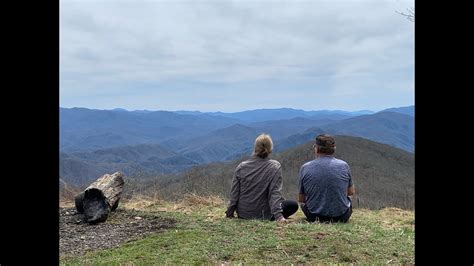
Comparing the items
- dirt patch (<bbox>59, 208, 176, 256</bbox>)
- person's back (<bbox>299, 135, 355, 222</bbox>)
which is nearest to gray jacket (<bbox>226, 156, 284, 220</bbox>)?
→ person's back (<bbox>299, 135, 355, 222</bbox>)

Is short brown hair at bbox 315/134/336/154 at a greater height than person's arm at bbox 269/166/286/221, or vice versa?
short brown hair at bbox 315/134/336/154

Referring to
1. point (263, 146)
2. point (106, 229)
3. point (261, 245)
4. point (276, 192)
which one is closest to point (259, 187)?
point (276, 192)

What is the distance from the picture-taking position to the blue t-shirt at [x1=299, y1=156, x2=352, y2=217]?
6891 millimetres

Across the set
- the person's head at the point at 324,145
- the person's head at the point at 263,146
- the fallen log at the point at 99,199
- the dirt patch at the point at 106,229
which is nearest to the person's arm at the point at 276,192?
the person's head at the point at 263,146

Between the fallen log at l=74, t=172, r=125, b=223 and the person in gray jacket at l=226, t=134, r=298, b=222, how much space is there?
1.80 m

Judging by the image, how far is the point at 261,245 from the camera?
16.8 ft

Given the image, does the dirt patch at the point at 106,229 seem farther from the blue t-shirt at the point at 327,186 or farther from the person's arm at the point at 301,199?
the blue t-shirt at the point at 327,186

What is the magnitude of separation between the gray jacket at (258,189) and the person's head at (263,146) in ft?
0.22

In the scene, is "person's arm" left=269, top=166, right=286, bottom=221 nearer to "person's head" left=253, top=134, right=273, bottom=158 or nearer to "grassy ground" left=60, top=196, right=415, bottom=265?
"person's head" left=253, top=134, right=273, bottom=158

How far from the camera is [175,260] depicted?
15.1ft

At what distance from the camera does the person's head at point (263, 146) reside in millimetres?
7082
